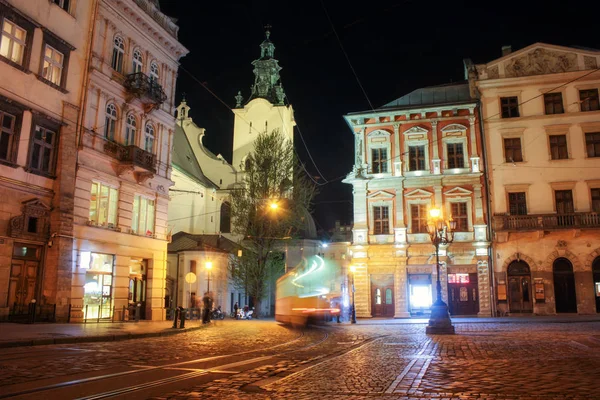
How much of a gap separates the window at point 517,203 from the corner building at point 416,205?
1666 millimetres

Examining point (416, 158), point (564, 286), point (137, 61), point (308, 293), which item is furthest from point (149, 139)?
point (564, 286)

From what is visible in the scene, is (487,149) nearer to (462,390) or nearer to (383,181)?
(383,181)

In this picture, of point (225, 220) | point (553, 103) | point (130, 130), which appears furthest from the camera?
point (225, 220)

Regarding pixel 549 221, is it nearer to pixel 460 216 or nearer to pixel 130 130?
pixel 460 216

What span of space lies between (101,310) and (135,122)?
9.71m

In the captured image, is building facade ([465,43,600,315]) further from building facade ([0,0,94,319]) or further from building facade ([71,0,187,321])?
building facade ([0,0,94,319])

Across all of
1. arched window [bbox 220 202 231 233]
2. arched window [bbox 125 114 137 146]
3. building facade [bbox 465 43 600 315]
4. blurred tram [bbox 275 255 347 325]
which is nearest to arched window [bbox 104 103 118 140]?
arched window [bbox 125 114 137 146]

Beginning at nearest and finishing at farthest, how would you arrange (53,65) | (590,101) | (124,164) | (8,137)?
(8,137) → (53,65) → (124,164) → (590,101)

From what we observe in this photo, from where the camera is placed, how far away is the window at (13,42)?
1995 cm

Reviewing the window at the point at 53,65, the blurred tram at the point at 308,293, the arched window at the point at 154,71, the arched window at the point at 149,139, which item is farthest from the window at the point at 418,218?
the window at the point at 53,65

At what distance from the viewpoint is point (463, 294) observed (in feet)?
112

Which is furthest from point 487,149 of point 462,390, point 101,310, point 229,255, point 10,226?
point 462,390

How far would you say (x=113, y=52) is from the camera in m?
25.8

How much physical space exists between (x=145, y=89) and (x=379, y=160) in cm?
1710
